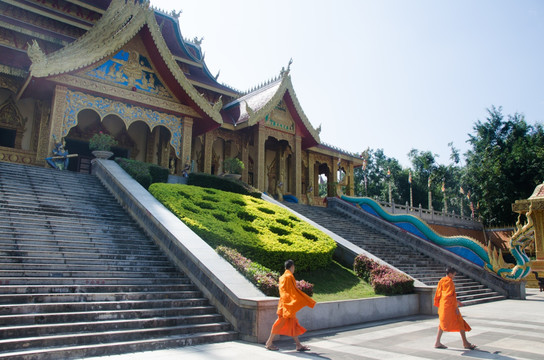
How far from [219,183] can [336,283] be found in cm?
773

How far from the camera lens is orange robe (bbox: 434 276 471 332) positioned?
601cm

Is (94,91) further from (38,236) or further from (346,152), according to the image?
(346,152)

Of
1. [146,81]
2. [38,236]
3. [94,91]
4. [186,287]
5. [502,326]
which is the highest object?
[146,81]

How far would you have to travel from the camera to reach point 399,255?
14812mm

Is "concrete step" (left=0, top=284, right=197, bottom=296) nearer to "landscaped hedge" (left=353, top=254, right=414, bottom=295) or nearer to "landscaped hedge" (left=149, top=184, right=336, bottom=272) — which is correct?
"landscaped hedge" (left=149, top=184, right=336, bottom=272)

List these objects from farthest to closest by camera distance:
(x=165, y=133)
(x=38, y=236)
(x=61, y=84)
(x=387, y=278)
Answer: (x=165, y=133) < (x=61, y=84) < (x=387, y=278) < (x=38, y=236)

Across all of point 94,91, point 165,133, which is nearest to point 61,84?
point 94,91

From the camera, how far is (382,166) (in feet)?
166

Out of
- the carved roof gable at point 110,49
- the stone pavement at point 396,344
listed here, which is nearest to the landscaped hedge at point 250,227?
the stone pavement at point 396,344

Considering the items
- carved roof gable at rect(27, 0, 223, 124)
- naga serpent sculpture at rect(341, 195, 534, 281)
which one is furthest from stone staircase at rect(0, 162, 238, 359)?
naga serpent sculpture at rect(341, 195, 534, 281)

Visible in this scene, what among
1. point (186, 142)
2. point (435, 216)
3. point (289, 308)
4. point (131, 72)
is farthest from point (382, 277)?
point (435, 216)

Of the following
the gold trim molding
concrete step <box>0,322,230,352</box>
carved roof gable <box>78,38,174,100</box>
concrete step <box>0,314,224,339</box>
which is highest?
carved roof gable <box>78,38,174,100</box>

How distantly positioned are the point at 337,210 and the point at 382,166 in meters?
32.3

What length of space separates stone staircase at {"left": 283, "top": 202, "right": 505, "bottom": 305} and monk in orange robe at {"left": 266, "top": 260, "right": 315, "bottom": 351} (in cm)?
821
